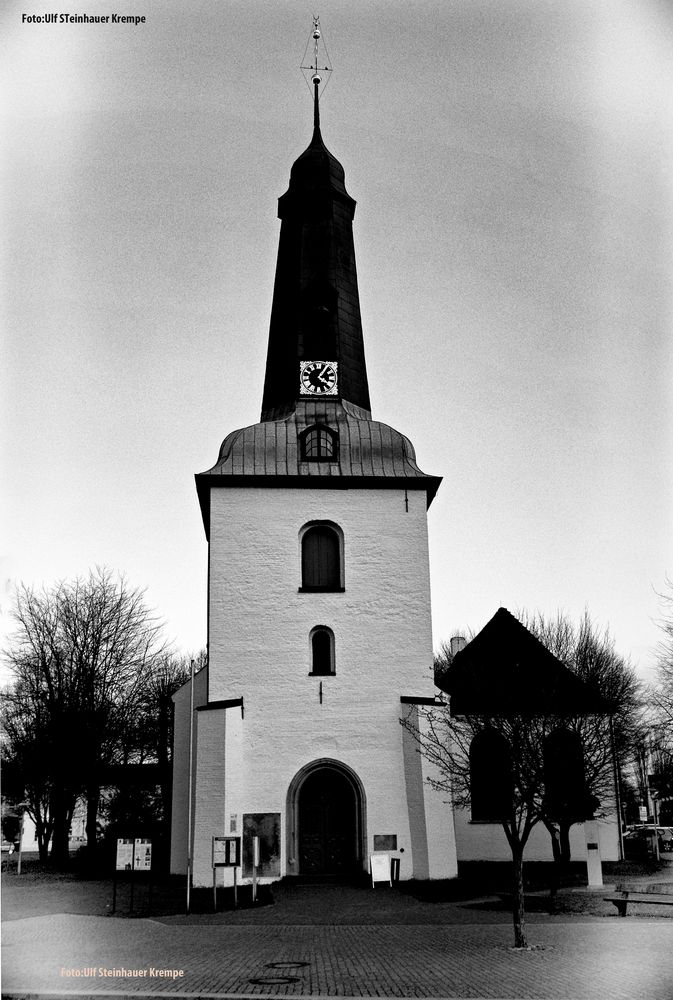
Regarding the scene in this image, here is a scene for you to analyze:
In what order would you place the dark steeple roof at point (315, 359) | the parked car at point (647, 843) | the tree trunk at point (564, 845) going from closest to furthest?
1. the tree trunk at point (564, 845)
2. the dark steeple roof at point (315, 359)
3. the parked car at point (647, 843)

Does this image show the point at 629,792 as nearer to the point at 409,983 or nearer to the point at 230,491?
the point at 230,491

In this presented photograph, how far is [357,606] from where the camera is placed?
80.6ft

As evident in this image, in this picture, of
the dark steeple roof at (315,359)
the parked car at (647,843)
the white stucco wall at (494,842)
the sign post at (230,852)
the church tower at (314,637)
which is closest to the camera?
the sign post at (230,852)

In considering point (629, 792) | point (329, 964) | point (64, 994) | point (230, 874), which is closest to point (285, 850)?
point (230, 874)

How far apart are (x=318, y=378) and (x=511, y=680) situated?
30.1ft

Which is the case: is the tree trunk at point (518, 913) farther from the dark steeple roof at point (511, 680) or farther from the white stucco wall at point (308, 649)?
the white stucco wall at point (308, 649)

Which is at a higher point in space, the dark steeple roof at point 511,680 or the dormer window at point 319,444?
the dormer window at point 319,444

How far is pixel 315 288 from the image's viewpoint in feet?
88.7

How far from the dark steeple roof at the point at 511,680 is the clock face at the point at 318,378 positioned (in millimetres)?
8237

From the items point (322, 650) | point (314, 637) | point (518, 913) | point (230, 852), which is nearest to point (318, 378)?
point (314, 637)

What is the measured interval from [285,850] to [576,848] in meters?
9.07

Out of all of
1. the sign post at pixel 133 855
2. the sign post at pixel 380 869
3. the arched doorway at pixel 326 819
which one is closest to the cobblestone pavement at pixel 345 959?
the sign post at pixel 133 855

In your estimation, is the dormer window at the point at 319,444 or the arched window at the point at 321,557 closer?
the arched window at the point at 321,557

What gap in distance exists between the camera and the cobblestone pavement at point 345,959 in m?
11.2
